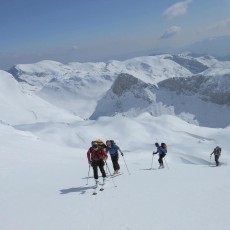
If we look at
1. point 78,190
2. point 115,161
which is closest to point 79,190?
point 78,190

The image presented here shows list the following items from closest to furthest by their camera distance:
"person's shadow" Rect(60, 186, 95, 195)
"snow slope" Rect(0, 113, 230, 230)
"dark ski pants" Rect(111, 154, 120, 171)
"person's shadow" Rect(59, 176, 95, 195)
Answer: "snow slope" Rect(0, 113, 230, 230) < "person's shadow" Rect(59, 176, 95, 195) < "person's shadow" Rect(60, 186, 95, 195) < "dark ski pants" Rect(111, 154, 120, 171)

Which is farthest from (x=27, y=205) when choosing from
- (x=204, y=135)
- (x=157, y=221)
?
(x=204, y=135)

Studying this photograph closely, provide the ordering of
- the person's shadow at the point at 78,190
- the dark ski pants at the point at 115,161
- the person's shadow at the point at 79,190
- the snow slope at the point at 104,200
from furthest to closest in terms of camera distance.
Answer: the dark ski pants at the point at 115,161, the person's shadow at the point at 78,190, the person's shadow at the point at 79,190, the snow slope at the point at 104,200

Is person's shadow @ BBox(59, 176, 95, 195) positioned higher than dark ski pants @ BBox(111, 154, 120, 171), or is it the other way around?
dark ski pants @ BBox(111, 154, 120, 171)

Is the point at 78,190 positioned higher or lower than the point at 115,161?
lower

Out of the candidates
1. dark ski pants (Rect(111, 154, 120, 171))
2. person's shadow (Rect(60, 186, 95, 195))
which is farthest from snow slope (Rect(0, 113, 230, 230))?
dark ski pants (Rect(111, 154, 120, 171))

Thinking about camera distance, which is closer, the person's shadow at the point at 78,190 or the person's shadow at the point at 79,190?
the person's shadow at the point at 79,190

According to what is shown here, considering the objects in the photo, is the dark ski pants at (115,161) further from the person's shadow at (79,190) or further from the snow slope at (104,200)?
the person's shadow at (79,190)

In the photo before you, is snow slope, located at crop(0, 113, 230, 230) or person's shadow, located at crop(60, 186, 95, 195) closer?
snow slope, located at crop(0, 113, 230, 230)

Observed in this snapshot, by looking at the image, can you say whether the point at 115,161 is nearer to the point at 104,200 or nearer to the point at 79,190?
the point at 79,190

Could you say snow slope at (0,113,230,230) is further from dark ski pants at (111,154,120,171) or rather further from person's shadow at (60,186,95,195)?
dark ski pants at (111,154,120,171)

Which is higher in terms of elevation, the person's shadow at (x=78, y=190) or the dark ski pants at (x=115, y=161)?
the dark ski pants at (x=115, y=161)

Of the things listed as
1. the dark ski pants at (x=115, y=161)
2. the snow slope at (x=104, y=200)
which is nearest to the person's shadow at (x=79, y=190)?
the snow slope at (x=104, y=200)

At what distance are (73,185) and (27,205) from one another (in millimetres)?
3878
